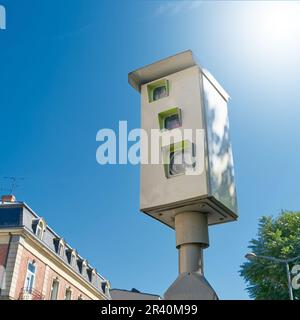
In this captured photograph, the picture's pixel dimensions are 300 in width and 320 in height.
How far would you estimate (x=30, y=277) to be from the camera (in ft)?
65.4

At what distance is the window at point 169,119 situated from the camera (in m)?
7.04

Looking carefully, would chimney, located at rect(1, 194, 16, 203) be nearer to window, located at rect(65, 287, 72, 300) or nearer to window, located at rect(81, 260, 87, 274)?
window, located at rect(65, 287, 72, 300)

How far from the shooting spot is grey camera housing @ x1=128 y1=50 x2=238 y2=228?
6.30 metres

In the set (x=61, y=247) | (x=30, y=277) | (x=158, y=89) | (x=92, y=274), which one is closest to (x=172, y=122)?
(x=158, y=89)

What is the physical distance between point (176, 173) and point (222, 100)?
7.77ft

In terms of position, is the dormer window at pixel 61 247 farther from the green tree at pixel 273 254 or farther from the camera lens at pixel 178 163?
the camera lens at pixel 178 163

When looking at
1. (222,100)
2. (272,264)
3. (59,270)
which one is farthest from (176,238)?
(59,270)

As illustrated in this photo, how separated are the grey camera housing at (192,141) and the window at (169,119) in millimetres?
64

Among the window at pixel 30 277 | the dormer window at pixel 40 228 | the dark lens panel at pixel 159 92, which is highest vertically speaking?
the dormer window at pixel 40 228

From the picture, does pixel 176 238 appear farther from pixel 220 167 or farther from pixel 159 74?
pixel 159 74

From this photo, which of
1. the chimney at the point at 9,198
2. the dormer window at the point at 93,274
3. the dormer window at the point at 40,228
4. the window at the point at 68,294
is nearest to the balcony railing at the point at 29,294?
the dormer window at the point at 40,228

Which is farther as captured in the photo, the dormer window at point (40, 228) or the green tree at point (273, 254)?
the dormer window at point (40, 228)

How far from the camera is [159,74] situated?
7836 mm
